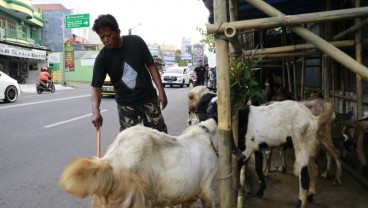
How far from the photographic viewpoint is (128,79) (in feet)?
11.9

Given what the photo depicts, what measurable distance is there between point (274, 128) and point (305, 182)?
2.02 feet

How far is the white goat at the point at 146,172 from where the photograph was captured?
2146 millimetres

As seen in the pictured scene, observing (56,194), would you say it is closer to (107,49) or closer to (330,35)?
(107,49)

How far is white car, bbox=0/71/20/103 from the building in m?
13.2

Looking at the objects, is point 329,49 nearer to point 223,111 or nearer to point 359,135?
point 223,111

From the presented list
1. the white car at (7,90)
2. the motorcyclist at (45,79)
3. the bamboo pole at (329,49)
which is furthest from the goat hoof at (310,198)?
the motorcyclist at (45,79)

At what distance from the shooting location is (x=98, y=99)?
12.1 ft

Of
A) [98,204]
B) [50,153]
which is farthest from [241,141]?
[50,153]

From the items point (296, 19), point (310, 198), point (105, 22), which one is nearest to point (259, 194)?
point (310, 198)

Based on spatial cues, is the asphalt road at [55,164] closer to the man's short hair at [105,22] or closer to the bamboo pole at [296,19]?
the man's short hair at [105,22]

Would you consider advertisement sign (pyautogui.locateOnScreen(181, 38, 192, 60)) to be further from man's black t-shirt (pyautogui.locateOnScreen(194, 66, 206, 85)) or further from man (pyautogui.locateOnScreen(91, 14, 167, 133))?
man (pyautogui.locateOnScreen(91, 14, 167, 133))

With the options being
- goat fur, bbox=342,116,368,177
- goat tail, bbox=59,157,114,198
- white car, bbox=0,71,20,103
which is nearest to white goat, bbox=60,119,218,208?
goat tail, bbox=59,157,114,198

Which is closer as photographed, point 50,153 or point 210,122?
point 210,122

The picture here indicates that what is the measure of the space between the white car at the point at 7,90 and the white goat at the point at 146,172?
12829 millimetres
